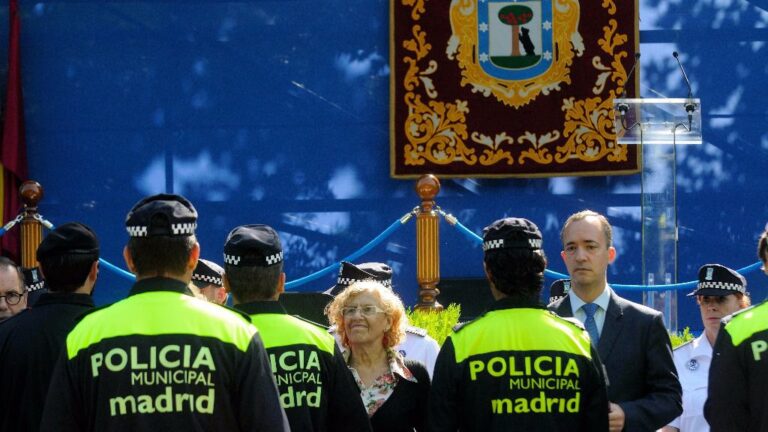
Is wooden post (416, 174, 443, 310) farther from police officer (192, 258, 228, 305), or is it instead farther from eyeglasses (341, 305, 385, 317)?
eyeglasses (341, 305, 385, 317)

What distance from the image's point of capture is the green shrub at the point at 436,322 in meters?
6.26

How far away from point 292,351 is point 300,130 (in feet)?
18.6

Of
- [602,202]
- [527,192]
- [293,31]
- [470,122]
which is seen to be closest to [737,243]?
[602,202]

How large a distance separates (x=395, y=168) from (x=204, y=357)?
6.06m

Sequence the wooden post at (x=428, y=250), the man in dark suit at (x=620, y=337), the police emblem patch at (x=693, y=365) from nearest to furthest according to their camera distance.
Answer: the man in dark suit at (x=620, y=337) < the police emblem patch at (x=693, y=365) < the wooden post at (x=428, y=250)

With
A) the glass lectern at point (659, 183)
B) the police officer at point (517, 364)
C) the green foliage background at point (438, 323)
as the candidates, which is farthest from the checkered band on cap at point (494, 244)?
the glass lectern at point (659, 183)

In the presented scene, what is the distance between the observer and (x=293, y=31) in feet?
28.2

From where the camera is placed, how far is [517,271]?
9.75 feet

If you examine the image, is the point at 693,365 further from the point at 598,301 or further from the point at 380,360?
the point at 380,360

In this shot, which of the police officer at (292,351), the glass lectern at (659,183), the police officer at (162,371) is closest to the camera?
the police officer at (162,371)

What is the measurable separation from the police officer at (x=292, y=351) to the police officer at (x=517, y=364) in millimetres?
242

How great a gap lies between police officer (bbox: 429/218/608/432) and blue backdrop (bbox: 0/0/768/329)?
553 centimetres

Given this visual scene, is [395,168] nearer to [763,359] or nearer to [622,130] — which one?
[622,130]

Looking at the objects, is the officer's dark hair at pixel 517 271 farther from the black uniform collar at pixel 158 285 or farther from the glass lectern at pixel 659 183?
the glass lectern at pixel 659 183
